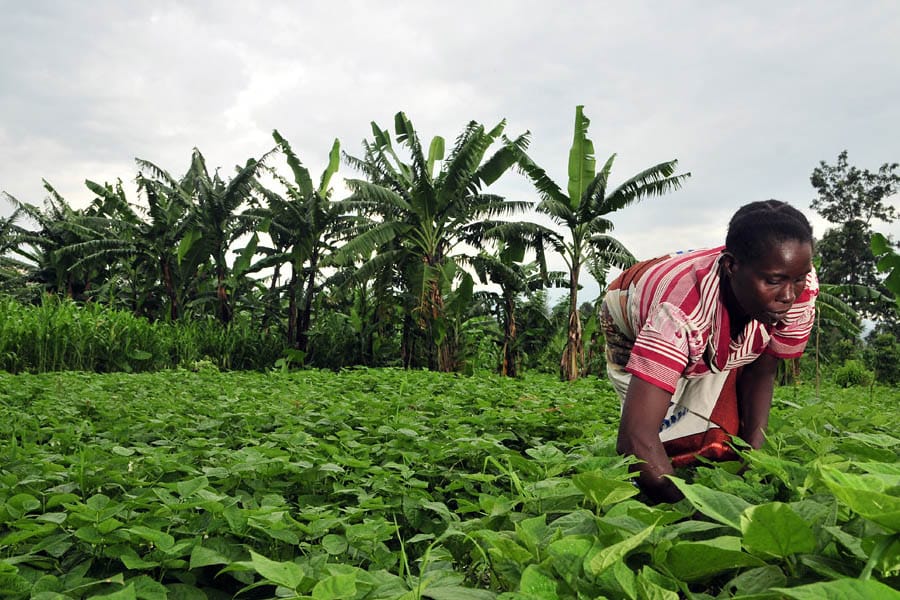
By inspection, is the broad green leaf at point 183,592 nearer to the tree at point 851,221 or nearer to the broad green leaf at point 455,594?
the broad green leaf at point 455,594

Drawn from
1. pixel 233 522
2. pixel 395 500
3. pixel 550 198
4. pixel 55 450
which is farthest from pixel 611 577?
pixel 550 198

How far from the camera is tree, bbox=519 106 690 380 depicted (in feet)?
34.3

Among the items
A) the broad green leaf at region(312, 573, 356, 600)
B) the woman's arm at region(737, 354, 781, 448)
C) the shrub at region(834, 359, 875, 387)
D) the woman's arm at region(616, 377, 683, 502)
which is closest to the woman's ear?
the woman's arm at region(616, 377, 683, 502)

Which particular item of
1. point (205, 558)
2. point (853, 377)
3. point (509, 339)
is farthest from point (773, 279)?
point (853, 377)

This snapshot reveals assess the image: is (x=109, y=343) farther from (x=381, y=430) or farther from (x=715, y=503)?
(x=715, y=503)

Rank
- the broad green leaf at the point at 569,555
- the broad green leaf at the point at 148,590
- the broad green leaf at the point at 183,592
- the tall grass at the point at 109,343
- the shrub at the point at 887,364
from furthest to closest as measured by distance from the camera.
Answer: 1. the shrub at the point at 887,364
2. the tall grass at the point at 109,343
3. the broad green leaf at the point at 183,592
4. the broad green leaf at the point at 148,590
5. the broad green leaf at the point at 569,555

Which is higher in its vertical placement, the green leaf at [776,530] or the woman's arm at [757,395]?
the green leaf at [776,530]

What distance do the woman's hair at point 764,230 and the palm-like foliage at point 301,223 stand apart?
11.8 meters

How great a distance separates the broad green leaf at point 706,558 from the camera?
0.76m

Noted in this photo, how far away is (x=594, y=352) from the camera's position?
15.2 meters

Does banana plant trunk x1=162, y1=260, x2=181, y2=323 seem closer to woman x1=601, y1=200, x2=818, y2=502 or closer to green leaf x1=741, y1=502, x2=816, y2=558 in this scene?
woman x1=601, y1=200, x2=818, y2=502

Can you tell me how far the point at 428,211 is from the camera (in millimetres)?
12305

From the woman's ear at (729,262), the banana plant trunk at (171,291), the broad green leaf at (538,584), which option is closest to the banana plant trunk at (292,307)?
the banana plant trunk at (171,291)

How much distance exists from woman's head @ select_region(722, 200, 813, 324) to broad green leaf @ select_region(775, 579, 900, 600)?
1443 mm
